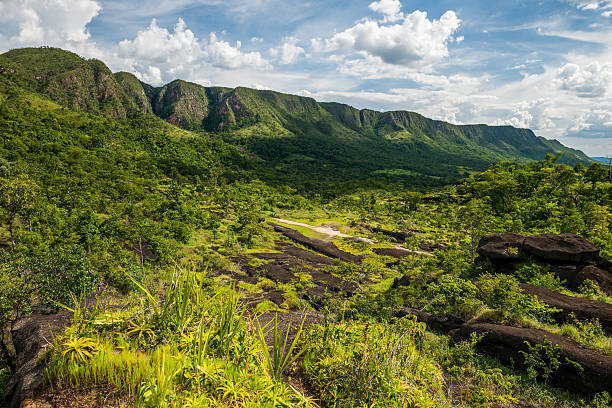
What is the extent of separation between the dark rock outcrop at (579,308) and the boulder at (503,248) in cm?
788

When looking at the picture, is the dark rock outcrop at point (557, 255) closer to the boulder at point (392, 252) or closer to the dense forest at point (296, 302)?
the dense forest at point (296, 302)

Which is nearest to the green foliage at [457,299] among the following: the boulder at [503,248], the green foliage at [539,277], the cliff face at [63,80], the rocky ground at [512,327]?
the rocky ground at [512,327]

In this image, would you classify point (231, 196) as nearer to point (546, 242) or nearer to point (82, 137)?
point (82, 137)

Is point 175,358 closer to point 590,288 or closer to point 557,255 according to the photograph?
point 590,288

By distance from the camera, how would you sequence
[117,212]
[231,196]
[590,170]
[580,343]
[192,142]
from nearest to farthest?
[580,343], [117,212], [590,170], [231,196], [192,142]

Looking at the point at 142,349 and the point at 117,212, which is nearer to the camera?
the point at 142,349

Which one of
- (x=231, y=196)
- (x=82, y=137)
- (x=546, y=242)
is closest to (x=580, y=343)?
(x=546, y=242)

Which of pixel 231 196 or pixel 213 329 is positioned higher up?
pixel 213 329

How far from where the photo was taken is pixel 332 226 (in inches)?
3211

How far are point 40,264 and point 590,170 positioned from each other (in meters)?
90.8

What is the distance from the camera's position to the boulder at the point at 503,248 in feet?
75.0

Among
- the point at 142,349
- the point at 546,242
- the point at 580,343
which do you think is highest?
the point at 142,349

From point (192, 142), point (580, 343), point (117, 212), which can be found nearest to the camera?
point (580, 343)

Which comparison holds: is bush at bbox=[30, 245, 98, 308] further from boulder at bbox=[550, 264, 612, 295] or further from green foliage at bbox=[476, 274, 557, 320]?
boulder at bbox=[550, 264, 612, 295]
